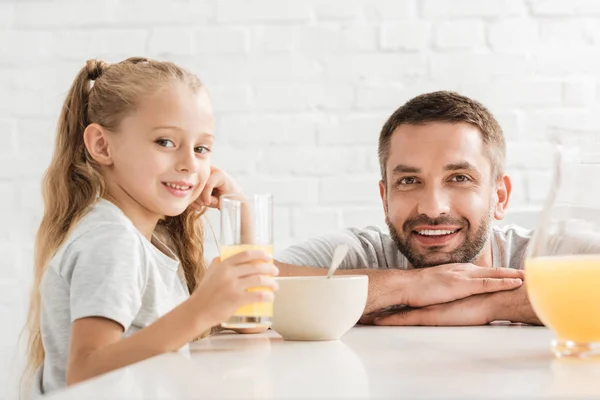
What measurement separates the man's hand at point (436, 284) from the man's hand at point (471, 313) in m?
0.02

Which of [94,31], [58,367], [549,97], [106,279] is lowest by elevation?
[58,367]

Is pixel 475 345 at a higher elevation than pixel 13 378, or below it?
higher

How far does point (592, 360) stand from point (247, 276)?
1.40ft

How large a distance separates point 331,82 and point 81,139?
1.06 m

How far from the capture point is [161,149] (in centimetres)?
154

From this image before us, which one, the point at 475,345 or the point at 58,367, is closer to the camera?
the point at 475,345

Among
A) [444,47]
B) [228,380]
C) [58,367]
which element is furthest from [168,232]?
[444,47]

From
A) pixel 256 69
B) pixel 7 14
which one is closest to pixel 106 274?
pixel 256 69

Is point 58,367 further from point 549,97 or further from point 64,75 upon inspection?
point 549,97

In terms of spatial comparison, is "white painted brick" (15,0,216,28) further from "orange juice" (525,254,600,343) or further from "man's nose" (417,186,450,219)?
"orange juice" (525,254,600,343)

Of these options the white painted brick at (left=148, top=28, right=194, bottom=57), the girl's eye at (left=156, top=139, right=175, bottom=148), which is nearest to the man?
the girl's eye at (left=156, top=139, right=175, bottom=148)

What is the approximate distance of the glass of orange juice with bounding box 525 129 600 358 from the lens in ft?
3.06

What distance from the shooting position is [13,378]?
257cm

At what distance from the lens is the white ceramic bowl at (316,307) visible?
3.89ft
